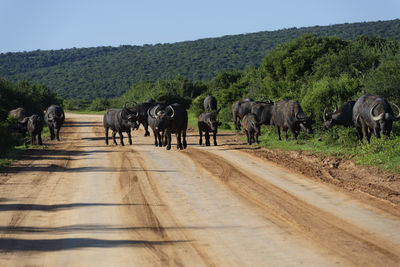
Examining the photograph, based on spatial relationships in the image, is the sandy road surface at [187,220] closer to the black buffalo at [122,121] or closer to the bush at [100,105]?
the black buffalo at [122,121]

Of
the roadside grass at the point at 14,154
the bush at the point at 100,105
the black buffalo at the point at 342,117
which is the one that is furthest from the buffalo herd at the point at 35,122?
the bush at the point at 100,105

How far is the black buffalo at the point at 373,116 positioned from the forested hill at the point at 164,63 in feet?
331

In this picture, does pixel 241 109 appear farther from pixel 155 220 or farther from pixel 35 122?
pixel 155 220

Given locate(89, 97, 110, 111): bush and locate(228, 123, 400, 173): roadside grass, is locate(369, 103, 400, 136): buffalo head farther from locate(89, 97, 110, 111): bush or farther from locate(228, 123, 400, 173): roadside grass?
locate(89, 97, 110, 111): bush

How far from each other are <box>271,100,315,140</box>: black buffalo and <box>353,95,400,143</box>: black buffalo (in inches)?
111

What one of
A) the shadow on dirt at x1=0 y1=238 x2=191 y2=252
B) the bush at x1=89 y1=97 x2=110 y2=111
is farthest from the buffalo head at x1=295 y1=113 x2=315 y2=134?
the bush at x1=89 y1=97 x2=110 y2=111

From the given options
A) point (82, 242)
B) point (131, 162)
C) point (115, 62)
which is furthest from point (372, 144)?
point (115, 62)

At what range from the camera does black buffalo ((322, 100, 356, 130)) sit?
20734 mm

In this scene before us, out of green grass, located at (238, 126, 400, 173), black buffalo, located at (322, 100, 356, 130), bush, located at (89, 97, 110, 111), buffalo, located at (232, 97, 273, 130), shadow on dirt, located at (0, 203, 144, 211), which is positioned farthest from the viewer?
bush, located at (89, 97, 110, 111)

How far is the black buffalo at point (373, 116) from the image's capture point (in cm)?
1686

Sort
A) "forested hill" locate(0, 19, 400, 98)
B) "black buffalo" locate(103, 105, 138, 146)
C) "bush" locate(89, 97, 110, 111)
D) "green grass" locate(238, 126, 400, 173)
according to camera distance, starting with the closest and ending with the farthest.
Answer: "green grass" locate(238, 126, 400, 173)
"black buffalo" locate(103, 105, 138, 146)
"bush" locate(89, 97, 110, 111)
"forested hill" locate(0, 19, 400, 98)

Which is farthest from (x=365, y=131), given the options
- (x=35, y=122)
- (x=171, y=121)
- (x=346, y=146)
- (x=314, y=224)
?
(x=35, y=122)

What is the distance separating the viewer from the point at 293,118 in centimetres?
2206

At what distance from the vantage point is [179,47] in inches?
6422
